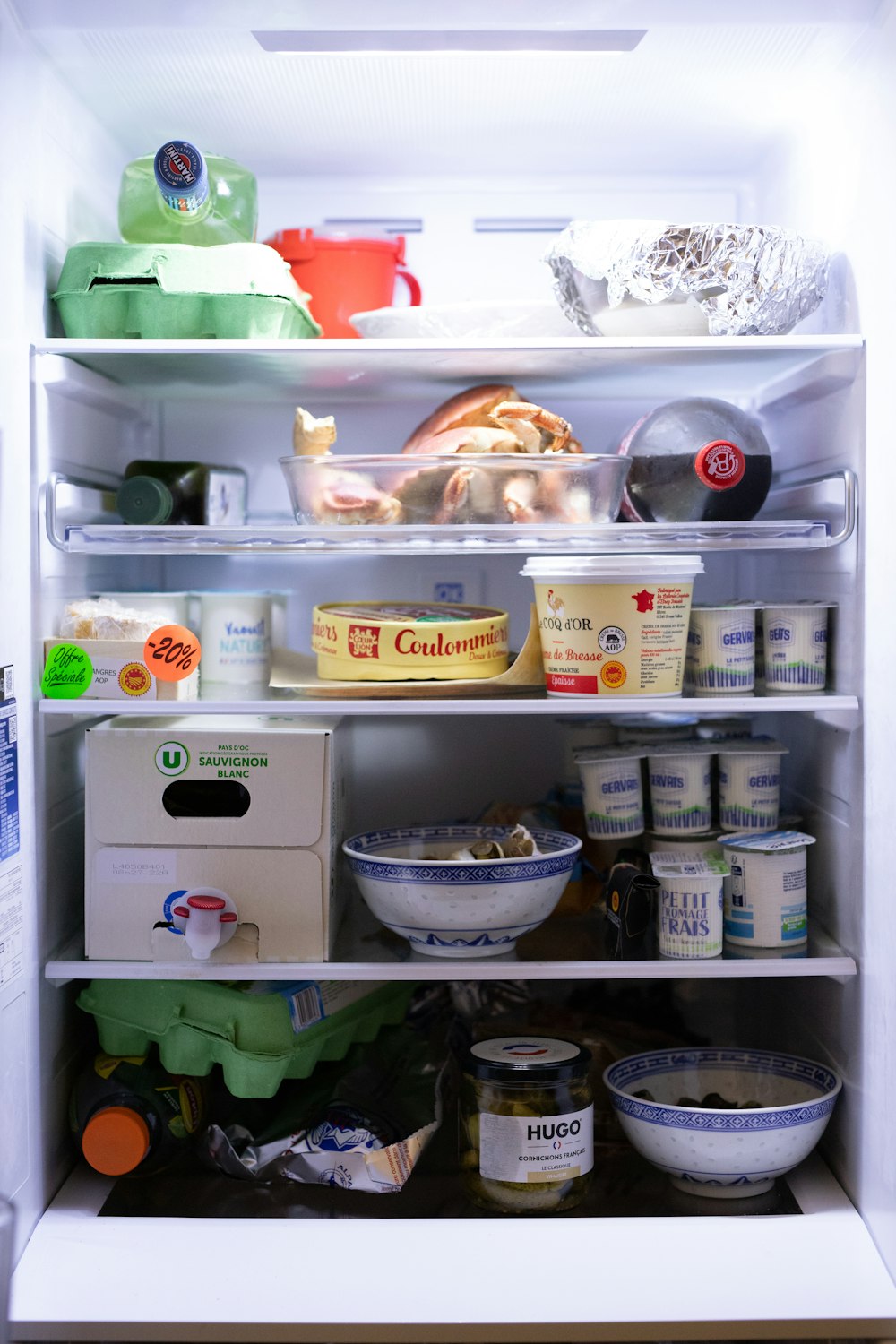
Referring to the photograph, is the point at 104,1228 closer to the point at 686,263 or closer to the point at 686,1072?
the point at 686,1072

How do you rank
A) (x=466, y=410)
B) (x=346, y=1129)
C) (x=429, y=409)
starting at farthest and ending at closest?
(x=429, y=409) → (x=466, y=410) → (x=346, y=1129)

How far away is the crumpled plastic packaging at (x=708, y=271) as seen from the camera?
1.37 metres

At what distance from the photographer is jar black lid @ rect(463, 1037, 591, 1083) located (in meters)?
1.37

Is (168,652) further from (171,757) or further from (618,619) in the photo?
(618,619)

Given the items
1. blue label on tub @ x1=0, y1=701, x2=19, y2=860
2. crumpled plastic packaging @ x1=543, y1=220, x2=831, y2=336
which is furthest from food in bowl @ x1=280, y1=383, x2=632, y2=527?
blue label on tub @ x1=0, y1=701, x2=19, y2=860

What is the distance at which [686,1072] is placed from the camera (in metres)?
1.54

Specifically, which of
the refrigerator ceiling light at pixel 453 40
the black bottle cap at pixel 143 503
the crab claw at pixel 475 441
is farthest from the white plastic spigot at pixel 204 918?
the refrigerator ceiling light at pixel 453 40

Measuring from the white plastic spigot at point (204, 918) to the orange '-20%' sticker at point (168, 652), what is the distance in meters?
0.26

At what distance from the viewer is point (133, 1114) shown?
140 cm

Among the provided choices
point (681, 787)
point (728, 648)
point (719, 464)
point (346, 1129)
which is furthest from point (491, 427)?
point (346, 1129)

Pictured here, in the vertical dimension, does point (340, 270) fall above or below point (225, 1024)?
above

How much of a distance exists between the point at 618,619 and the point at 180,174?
735 millimetres

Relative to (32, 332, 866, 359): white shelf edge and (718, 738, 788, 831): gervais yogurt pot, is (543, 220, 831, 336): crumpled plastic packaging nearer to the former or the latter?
(32, 332, 866, 359): white shelf edge

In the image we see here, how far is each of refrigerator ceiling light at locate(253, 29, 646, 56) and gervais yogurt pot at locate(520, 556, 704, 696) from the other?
0.58 metres
